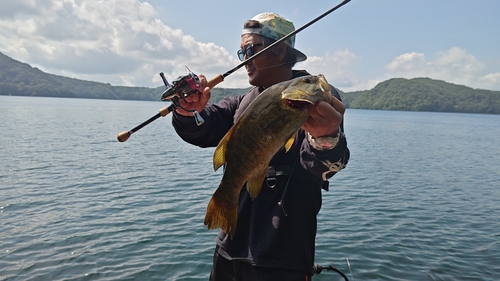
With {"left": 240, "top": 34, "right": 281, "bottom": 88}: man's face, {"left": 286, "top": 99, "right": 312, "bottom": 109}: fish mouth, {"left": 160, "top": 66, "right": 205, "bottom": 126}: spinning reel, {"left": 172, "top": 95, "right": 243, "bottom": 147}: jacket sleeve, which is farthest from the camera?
{"left": 240, "top": 34, "right": 281, "bottom": 88}: man's face

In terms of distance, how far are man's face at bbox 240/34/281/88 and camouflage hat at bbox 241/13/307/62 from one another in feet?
0.21

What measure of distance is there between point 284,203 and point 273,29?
1829 mm

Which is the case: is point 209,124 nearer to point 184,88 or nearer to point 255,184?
point 184,88

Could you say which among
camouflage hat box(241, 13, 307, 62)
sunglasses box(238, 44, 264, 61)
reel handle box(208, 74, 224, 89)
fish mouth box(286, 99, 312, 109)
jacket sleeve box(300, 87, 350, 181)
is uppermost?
camouflage hat box(241, 13, 307, 62)

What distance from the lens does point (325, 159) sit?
2820 mm

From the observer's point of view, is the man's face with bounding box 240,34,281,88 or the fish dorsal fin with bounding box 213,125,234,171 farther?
the man's face with bounding box 240,34,281,88

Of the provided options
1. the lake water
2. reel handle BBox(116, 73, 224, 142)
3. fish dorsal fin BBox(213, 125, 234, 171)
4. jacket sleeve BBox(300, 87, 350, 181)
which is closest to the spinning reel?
reel handle BBox(116, 73, 224, 142)

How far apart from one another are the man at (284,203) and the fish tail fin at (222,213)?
0.28 metres

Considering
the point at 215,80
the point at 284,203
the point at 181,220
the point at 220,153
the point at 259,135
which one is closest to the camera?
the point at 259,135

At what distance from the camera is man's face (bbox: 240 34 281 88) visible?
3.75 metres

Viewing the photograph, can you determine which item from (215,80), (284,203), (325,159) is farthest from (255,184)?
(215,80)

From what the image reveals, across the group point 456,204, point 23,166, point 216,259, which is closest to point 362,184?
point 456,204

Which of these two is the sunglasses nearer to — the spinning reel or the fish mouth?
→ the spinning reel

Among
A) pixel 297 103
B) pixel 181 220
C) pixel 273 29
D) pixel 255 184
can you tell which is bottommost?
pixel 181 220
